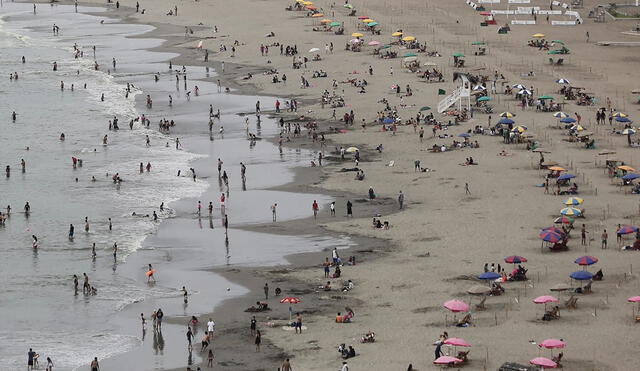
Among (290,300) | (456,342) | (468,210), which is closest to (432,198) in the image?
(468,210)

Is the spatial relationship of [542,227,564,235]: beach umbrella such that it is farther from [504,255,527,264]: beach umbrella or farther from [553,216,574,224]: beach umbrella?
[504,255,527,264]: beach umbrella

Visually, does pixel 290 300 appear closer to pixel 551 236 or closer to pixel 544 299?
pixel 544 299

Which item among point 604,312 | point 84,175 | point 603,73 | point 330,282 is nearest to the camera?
point 604,312

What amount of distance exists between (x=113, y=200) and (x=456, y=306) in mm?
28077

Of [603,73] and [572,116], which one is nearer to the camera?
[572,116]

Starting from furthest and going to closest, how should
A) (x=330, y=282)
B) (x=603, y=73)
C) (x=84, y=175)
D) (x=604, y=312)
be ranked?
1. (x=603, y=73)
2. (x=84, y=175)
3. (x=330, y=282)
4. (x=604, y=312)

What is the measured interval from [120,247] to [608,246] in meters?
21.9

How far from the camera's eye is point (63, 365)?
4694 cm

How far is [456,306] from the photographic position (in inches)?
1849

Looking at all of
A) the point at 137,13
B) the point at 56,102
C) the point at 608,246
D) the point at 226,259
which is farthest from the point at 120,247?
the point at 137,13

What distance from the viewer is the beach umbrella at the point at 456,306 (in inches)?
1847

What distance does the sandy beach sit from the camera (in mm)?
46247

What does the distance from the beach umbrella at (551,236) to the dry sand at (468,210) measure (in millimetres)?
714

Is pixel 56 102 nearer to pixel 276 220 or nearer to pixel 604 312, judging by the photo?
pixel 276 220
